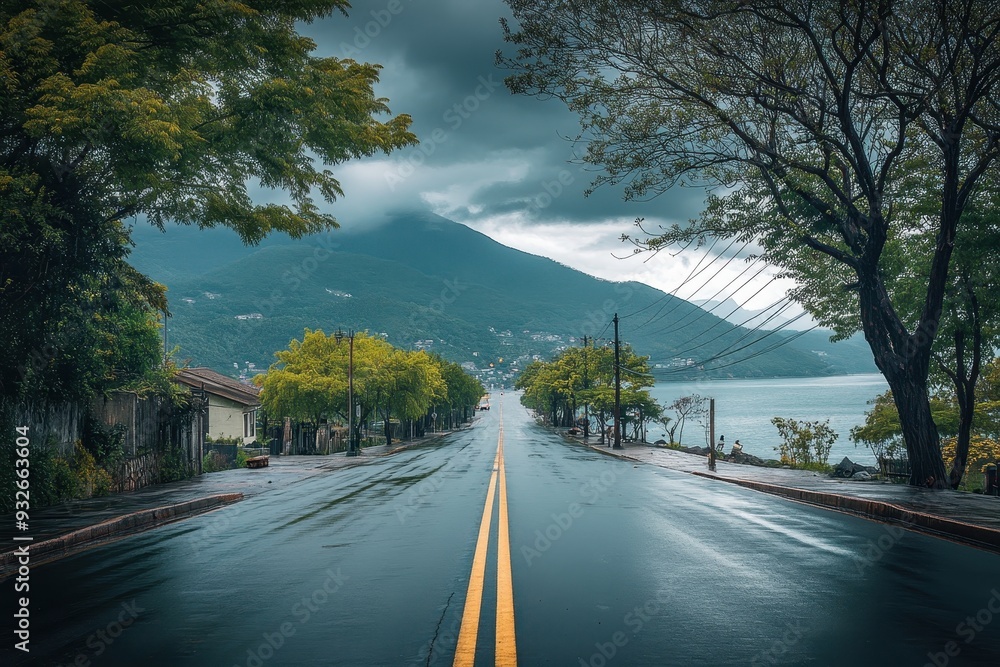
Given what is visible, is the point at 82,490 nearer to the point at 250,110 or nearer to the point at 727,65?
the point at 250,110

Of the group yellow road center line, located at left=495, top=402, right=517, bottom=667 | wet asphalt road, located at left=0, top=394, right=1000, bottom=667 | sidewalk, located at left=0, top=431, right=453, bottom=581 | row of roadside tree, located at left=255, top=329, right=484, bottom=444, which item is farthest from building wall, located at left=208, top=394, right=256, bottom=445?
yellow road center line, located at left=495, top=402, right=517, bottom=667

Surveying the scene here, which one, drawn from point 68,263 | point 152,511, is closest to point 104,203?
point 68,263

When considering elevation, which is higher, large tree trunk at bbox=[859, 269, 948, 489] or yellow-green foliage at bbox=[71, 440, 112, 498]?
large tree trunk at bbox=[859, 269, 948, 489]

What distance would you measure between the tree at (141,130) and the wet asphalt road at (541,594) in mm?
5718

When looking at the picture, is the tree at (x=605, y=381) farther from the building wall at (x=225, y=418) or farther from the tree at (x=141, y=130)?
the tree at (x=141, y=130)

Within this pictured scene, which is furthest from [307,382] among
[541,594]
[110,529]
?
[541,594]

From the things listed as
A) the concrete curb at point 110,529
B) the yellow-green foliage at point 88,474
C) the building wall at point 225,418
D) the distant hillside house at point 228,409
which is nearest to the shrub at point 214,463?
the yellow-green foliage at point 88,474

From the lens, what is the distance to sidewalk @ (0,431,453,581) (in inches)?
414
